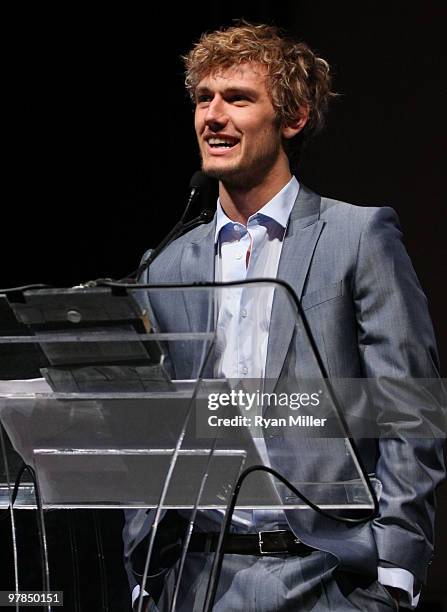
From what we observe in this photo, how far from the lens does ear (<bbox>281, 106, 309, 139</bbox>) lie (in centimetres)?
223

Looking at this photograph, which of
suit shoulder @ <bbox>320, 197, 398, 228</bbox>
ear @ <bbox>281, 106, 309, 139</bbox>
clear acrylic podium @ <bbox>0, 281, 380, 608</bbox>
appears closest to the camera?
clear acrylic podium @ <bbox>0, 281, 380, 608</bbox>

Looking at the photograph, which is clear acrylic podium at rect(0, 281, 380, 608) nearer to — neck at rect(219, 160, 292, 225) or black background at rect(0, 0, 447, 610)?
neck at rect(219, 160, 292, 225)

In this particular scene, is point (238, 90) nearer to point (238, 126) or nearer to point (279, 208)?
point (238, 126)

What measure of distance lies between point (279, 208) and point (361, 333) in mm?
316

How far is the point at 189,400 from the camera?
140 centimetres

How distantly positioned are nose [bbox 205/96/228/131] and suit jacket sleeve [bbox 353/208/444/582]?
1.16 feet

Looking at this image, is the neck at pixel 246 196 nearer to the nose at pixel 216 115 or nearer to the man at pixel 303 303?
the man at pixel 303 303

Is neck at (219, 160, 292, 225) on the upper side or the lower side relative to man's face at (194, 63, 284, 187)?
lower

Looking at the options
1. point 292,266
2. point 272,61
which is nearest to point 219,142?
point 272,61

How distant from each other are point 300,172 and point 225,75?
0.94 meters

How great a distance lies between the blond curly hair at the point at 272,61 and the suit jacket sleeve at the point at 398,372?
34 cm

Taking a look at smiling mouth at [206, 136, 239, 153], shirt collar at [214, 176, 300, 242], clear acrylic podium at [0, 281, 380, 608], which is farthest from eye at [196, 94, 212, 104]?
clear acrylic podium at [0, 281, 380, 608]

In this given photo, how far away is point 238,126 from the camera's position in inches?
83.3

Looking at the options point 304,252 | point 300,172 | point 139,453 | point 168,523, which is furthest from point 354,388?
point 300,172
